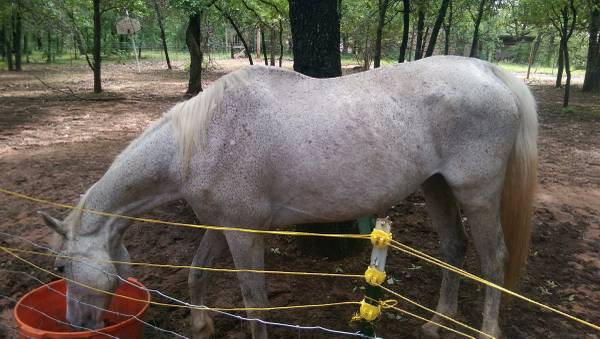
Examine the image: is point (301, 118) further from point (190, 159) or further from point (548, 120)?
point (548, 120)

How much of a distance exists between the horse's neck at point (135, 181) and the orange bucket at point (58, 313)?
20.2 inches

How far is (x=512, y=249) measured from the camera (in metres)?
2.88

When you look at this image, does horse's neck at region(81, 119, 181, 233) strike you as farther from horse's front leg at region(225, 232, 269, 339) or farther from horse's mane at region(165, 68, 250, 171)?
horse's front leg at region(225, 232, 269, 339)

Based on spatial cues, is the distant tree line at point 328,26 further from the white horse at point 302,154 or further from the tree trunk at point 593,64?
the white horse at point 302,154

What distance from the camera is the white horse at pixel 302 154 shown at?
2.40 m

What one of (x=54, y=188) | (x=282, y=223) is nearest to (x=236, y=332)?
(x=282, y=223)

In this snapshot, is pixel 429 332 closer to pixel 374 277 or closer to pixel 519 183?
pixel 519 183

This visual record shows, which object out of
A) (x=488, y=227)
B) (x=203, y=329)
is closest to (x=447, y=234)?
(x=488, y=227)

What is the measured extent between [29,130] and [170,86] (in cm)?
787

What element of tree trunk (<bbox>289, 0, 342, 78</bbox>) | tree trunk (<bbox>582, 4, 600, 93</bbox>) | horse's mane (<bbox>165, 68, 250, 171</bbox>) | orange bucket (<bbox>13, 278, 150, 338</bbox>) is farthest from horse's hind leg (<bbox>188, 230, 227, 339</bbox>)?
tree trunk (<bbox>582, 4, 600, 93</bbox>)

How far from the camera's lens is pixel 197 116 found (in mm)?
2439

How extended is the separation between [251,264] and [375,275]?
938 mm

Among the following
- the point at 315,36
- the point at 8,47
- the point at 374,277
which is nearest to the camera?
the point at 374,277

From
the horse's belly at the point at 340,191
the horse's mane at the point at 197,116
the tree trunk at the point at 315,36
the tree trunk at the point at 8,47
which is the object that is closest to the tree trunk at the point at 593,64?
the tree trunk at the point at 315,36
